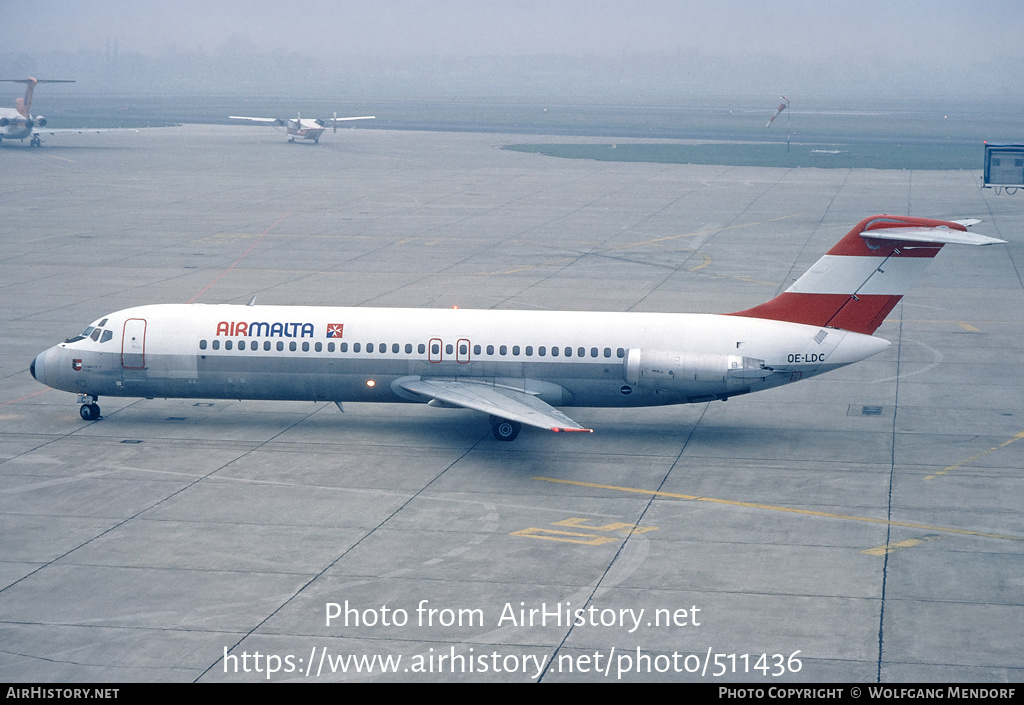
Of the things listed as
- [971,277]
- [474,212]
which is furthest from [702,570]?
[474,212]

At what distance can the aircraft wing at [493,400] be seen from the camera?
29484 millimetres

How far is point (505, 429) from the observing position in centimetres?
3206

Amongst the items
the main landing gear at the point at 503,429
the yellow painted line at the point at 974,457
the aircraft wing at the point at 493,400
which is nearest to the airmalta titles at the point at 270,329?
the aircraft wing at the point at 493,400

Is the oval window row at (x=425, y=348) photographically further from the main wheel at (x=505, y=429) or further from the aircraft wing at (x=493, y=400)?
the main wheel at (x=505, y=429)

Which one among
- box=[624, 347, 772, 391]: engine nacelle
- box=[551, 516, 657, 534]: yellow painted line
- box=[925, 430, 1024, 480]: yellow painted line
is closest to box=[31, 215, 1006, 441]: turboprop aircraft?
box=[624, 347, 772, 391]: engine nacelle

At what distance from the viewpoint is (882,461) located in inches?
1193

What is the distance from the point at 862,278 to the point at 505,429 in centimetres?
1063

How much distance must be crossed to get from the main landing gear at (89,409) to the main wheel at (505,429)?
11.9 metres

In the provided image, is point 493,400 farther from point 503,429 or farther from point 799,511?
point 799,511

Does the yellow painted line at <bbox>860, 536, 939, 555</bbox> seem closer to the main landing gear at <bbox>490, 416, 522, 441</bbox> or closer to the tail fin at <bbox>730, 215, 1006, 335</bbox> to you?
the tail fin at <bbox>730, 215, 1006, 335</bbox>

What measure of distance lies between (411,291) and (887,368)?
72.2ft

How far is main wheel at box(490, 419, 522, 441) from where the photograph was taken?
3199 centimetres

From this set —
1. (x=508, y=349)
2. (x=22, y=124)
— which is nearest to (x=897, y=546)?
(x=508, y=349)
